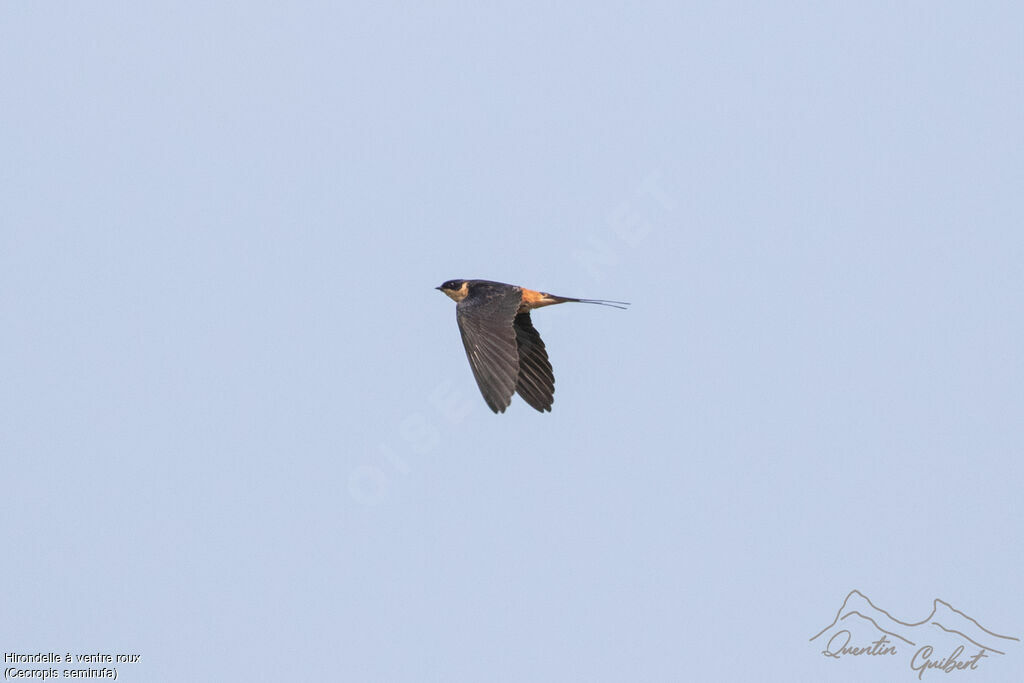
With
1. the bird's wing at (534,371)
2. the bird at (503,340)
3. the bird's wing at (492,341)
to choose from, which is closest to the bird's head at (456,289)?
the bird at (503,340)

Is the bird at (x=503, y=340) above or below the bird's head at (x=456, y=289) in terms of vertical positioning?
below

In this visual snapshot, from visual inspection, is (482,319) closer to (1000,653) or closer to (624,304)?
(624,304)

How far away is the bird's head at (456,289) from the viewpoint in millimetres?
16844

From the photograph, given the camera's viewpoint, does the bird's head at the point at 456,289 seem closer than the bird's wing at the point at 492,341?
No

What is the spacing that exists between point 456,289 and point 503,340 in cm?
251

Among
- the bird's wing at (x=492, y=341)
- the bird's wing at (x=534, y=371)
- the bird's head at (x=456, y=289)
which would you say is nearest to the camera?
the bird's wing at (x=492, y=341)

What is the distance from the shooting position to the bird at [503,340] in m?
14.1

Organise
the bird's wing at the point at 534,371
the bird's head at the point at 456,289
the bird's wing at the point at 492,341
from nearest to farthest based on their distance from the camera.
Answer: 1. the bird's wing at the point at 492,341
2. the bird's wing at the point at 534,371
3. the bird's head at the point at 456,289

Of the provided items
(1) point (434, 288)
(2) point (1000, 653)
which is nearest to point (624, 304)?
(1) point (434, 288)

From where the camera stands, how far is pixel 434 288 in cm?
1762

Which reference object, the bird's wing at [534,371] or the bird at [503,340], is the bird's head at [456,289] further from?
the bird's wing at [534,371]

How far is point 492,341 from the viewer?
14656mm

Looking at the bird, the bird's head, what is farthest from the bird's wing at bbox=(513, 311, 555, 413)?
the bird's head

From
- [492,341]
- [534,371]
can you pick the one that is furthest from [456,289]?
[492,341]
